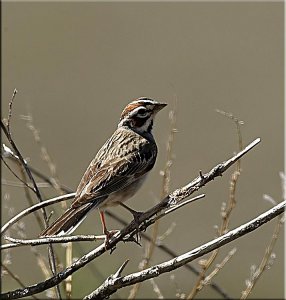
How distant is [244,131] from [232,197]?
20.1 ft

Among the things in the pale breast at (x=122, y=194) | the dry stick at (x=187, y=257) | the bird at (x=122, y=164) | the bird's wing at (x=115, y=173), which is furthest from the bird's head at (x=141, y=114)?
the dry stick at (x=187, y=257)

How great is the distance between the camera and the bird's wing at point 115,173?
317 cm

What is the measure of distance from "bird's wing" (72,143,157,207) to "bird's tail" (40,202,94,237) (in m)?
0.04

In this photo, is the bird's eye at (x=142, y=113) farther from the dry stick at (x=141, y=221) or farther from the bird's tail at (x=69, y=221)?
the dry stick at (x=141, y=221)

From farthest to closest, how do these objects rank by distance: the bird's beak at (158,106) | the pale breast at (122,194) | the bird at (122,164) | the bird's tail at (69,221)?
the bird's beak at (158,106) → the pale breast at (122,194) → the bird at (122,164) → the bird's tail at (69,221)

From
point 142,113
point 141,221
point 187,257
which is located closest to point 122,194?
point 142,113

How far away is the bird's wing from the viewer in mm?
3170

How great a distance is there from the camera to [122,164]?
3.52 m

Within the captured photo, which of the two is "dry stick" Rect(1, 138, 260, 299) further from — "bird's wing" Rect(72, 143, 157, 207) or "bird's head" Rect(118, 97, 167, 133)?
"bird's head" Rect(118, 97, 167, 133)

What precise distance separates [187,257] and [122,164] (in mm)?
1499

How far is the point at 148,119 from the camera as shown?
372 centimetres

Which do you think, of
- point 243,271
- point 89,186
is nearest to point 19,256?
point 243,271

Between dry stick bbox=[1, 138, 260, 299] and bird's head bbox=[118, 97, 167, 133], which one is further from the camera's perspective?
bird's head bbox=[118, 97, 167, 133]

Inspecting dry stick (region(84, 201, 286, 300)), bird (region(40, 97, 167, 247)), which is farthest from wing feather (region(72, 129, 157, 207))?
dry stick (region(84, 201, 286, 300))
